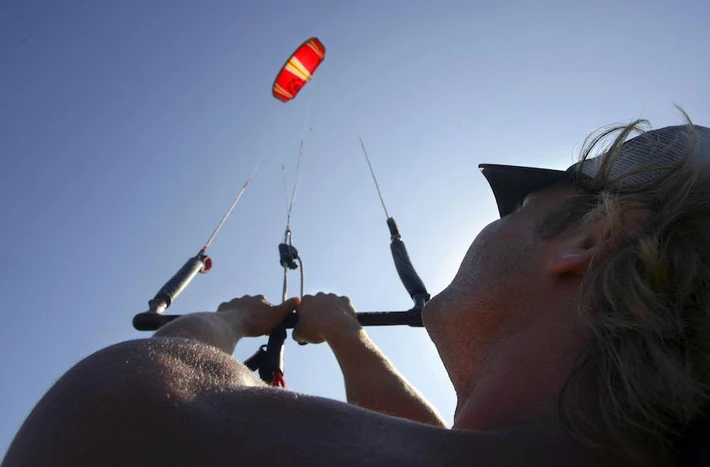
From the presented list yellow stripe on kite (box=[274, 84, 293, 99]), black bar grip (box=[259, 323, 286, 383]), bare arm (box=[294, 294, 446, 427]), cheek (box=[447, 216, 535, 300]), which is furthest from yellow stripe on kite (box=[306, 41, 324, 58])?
cheek (box=[447, 216, 535, 300])

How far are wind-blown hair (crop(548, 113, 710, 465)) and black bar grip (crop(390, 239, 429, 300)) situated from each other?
158cm

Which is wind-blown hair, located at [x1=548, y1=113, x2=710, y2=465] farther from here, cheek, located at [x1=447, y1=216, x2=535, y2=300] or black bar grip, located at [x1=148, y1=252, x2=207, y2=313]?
black bar grip, located at [x1=148, y1=252, x2=207, y2=313]

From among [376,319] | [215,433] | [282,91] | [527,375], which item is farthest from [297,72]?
[215,433]

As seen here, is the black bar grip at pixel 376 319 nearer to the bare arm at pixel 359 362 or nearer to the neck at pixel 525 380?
the bare arm at pixel 359 362

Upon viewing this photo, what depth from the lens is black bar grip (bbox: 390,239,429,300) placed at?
3.29m

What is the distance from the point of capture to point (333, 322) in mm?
3168

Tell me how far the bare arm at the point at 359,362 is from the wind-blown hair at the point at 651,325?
129 centimetres

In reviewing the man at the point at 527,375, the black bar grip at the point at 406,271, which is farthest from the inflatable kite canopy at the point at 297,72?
the man at the point at 527,375

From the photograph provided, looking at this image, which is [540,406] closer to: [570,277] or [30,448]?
[570,277]

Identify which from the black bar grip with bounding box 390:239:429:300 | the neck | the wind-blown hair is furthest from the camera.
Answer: the black bar grip with bounding box 390:239:429:300

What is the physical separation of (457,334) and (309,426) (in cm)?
85

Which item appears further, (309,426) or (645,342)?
(645,342)

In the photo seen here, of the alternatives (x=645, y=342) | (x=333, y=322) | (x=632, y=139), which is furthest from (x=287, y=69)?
(x=645, y=342)

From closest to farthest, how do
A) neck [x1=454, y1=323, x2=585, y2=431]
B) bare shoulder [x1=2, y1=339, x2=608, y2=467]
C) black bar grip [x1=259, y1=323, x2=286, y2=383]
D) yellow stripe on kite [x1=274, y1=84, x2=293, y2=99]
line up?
1. bare shoulder [x1=2, y1=339, x2=608, y2=467]
2. neck [x1=454, y1=323, x2=585, y2=431]
3. black bar grip [x1=259, y1=323, x2=286, y2=383]
4. yellow stripe on kite [x1=274, y1=84, x2=293, y2=99]
